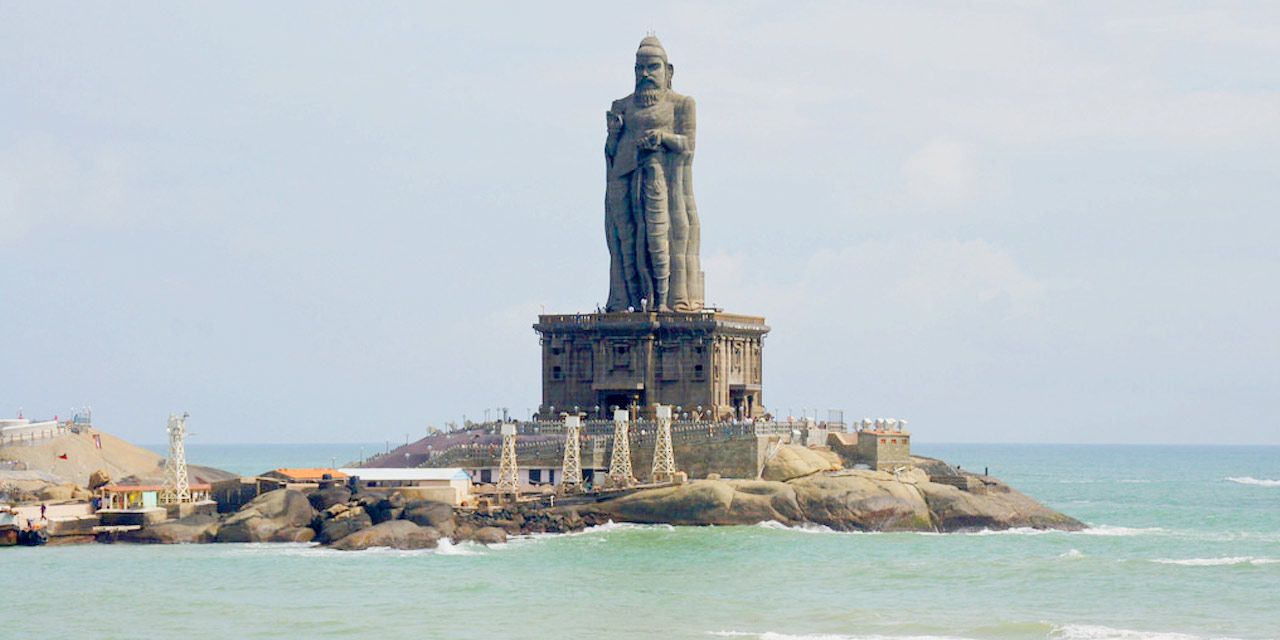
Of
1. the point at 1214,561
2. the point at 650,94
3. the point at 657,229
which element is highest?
the point at 650,94

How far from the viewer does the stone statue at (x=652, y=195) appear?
9531 centimetres

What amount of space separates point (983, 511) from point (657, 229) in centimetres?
2387

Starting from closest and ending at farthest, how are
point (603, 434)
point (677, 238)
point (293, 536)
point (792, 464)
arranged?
1. point (293, 536)
2. point (792, 464)
3. point (603, 434)
4. point (677, 238)

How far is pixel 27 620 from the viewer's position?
56.5 m

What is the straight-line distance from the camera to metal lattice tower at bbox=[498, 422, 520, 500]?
82.7 m

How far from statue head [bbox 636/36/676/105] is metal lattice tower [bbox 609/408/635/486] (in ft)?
60.8

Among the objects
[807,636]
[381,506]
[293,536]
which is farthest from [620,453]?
[807,636]

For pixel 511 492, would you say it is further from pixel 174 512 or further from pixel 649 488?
pixel 174 512

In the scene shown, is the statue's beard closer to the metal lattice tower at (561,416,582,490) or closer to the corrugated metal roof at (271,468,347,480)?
the metal lattice tower at (561,416,582,490)

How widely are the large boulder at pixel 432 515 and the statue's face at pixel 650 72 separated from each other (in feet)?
91.5

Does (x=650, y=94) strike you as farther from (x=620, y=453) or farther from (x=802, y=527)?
(x=802, y=527)

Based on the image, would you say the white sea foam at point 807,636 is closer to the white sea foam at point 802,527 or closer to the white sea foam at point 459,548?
the white sea foam at point 459,548

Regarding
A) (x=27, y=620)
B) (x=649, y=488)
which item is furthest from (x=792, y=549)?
(x=27, y=620)

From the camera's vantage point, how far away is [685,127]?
9588 centimetres
